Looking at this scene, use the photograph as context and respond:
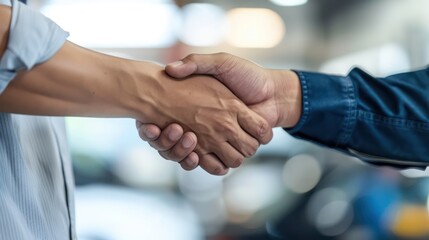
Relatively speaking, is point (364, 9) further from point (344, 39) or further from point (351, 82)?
point (351, 82)

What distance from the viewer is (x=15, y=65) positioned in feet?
2.29

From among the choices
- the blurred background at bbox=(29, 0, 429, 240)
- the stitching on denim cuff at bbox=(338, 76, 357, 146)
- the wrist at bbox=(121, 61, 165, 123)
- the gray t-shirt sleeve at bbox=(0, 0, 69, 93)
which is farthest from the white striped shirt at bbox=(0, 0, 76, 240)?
the blurred background at bbox=(29, 0, 429, 240)

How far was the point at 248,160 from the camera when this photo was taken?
2209 millimetres

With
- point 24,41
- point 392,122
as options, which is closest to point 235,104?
point 392,122

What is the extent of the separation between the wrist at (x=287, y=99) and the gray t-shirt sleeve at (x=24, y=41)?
21.1 inches

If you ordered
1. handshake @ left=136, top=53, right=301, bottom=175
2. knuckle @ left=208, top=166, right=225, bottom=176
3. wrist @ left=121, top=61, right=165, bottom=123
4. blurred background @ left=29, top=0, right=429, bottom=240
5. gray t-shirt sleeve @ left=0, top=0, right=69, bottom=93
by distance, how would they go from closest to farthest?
gray t-shirt sleeve @ left=0, top=0, right=69, bottom=93 < wrist @ left=121, top=61, right=165, bottom=123 < handshake @ left=136, top=53, right=301, bottom=175 < knuckle @ left=208, top=166, right=225, bottom=176 < blurred background @ left=29, top=0, right=429, bottom=240

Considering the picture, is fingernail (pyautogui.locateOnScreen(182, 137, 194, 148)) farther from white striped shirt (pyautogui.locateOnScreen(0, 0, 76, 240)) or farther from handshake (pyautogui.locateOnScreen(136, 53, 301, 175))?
white striped shirt (pyautogui.locateOnScreen(0, 0, 76, 240))

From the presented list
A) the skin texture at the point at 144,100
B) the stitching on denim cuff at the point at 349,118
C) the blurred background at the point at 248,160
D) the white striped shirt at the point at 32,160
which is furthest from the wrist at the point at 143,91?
the blurred background at the point at 248,160

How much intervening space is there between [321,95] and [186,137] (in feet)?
0.93

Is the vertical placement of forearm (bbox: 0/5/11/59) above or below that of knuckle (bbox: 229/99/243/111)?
above

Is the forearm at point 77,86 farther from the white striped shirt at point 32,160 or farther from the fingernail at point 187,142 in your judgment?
the fingernail at point 187,142

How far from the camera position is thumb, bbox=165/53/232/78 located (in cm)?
102

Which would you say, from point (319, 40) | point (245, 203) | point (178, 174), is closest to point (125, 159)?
point (178, 174)

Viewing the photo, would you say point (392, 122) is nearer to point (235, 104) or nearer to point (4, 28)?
point (235, 104)
